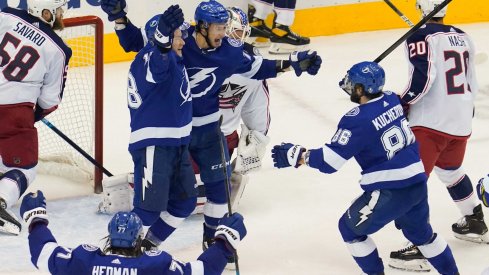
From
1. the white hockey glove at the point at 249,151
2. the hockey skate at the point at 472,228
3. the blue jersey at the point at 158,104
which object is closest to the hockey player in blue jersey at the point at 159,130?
the blue jersey at the point at 158,104

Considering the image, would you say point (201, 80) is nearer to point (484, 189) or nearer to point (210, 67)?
point (210, 67)

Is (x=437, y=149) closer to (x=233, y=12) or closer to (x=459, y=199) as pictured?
(x=459, y=199)

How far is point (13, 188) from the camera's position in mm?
5691

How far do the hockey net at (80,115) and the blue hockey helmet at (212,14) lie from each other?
4.04ft

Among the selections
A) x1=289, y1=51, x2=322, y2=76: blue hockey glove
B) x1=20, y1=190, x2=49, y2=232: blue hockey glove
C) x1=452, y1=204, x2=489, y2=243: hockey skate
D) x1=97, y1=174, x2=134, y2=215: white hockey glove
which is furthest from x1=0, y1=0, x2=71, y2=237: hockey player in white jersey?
x1=452, y1=204, x2=489, y2=243: hockey skate

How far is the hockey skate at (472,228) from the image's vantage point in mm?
5680

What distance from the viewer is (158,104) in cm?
489

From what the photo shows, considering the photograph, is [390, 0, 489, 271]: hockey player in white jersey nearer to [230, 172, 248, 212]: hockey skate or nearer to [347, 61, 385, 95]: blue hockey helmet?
[347, 61, 385, 95]: blue hockey helmet

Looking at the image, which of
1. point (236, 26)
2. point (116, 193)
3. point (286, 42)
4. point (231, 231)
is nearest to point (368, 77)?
point (236, 26)

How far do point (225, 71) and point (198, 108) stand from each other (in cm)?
20

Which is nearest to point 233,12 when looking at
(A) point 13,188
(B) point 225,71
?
(B) point 225,71

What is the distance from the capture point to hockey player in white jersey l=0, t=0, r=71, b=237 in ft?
18.4

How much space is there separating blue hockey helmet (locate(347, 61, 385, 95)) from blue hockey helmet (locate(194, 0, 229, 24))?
22.7 inches

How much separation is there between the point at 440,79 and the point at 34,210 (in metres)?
2.17
